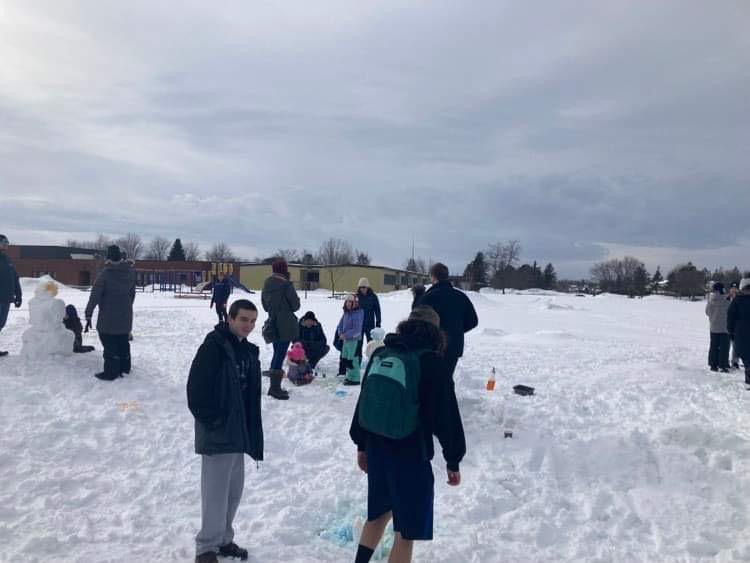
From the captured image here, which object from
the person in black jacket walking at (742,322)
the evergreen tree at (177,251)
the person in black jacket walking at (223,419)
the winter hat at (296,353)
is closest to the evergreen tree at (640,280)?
the evergreen tree at (177,251)

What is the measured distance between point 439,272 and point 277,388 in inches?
116

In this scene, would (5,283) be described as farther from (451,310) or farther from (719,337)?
(719,337)

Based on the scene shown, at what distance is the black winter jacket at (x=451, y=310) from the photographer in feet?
21.4

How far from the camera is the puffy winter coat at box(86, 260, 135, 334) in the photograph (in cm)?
749

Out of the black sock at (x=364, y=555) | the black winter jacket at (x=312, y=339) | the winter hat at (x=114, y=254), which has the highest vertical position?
the winter hat at (x=114, y=254)

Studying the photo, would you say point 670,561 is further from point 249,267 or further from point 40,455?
point 249,267

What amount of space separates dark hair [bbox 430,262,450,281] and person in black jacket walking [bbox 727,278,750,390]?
21.3 ft

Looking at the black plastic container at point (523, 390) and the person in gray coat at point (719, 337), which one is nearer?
the black plastic container at point (523, 390)

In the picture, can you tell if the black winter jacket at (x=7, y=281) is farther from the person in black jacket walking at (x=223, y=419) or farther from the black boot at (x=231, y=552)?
the black boot at (x=231, y=552)

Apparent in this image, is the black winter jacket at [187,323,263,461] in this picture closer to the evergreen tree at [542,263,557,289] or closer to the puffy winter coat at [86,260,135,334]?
the puffy winter coat at [86,260,135,334]

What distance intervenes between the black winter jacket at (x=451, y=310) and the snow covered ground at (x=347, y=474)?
115cm

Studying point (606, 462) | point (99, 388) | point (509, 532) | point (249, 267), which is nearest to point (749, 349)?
point (606, 462)

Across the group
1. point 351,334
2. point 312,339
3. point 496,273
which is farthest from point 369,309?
point 496,273

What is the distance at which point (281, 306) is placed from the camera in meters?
7.81
